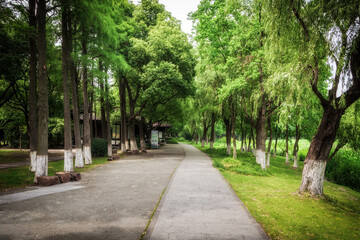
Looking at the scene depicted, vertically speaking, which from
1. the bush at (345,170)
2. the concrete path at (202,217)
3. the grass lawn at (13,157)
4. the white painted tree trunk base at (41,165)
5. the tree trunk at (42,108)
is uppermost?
the tree trunk at (42,108)

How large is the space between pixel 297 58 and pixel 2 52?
1620 cm

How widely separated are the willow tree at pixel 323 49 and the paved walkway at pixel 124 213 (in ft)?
12.0

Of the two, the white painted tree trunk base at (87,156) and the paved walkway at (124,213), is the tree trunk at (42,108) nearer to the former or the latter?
the paved walkway at (124,213)

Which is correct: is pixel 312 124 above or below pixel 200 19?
below

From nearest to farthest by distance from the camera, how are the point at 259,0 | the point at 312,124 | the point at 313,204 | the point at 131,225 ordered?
1. the point at 131,225
2. the point at 313,204
3. the point at 259,0
4. the point at 312,124

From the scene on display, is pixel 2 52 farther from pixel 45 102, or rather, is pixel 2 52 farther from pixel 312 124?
pixel 312 124

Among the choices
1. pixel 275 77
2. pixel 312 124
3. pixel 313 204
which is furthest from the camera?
pixel 312 124

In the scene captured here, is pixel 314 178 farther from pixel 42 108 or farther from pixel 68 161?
pixel 68 161

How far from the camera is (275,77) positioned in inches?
297

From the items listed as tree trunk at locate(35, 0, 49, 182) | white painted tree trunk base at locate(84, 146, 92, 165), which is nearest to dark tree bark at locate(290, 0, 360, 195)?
tree trunk at locate(35, 0, 49, 182)

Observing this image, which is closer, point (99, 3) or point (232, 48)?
point (99, 3)

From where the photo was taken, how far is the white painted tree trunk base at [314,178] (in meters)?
7.70

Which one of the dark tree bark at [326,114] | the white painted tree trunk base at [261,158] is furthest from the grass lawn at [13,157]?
the dark tree bark at [326,114]

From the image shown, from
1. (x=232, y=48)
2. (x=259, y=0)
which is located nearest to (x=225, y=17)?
(x=232, y=48)
